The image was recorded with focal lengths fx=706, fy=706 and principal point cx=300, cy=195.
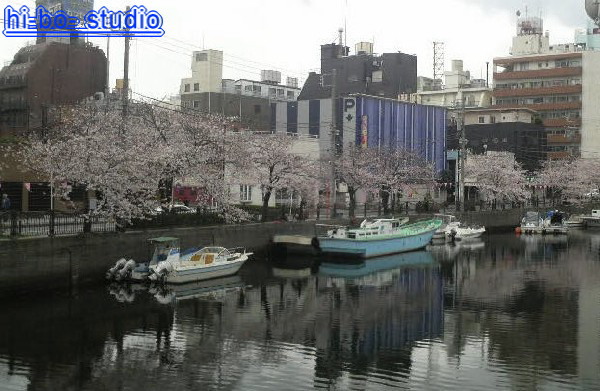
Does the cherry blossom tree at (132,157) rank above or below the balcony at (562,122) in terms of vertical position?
below

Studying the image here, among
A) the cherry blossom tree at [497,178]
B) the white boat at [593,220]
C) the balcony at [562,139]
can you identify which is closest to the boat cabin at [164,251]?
the cherry blossom tree at [497,178]

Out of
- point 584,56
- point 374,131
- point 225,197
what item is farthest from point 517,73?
point 225,197

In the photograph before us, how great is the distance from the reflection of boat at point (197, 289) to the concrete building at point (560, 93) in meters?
102

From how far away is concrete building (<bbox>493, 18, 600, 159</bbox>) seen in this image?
430 ft

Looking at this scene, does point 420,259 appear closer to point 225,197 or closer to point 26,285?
point 225,197

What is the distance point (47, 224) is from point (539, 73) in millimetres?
116301

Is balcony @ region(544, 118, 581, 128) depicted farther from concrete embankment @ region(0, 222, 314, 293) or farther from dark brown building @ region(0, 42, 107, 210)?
concrete embankment @ region(0, 222, 314, 293)

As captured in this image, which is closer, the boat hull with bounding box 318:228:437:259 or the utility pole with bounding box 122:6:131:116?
the utility pole with bounding box 122:6:131:116

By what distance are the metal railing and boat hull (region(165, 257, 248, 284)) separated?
4.66 meters

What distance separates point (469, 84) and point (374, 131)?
2715 inches

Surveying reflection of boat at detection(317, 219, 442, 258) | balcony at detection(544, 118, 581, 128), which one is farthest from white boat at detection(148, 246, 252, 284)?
balcony at detection(544, 118, 581, 128)

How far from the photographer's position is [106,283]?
38969 mm

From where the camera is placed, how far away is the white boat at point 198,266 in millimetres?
39562

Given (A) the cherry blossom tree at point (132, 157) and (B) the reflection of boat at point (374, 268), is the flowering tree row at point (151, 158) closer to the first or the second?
Result: (A) the cherry blossom tree at point (132, 157)
